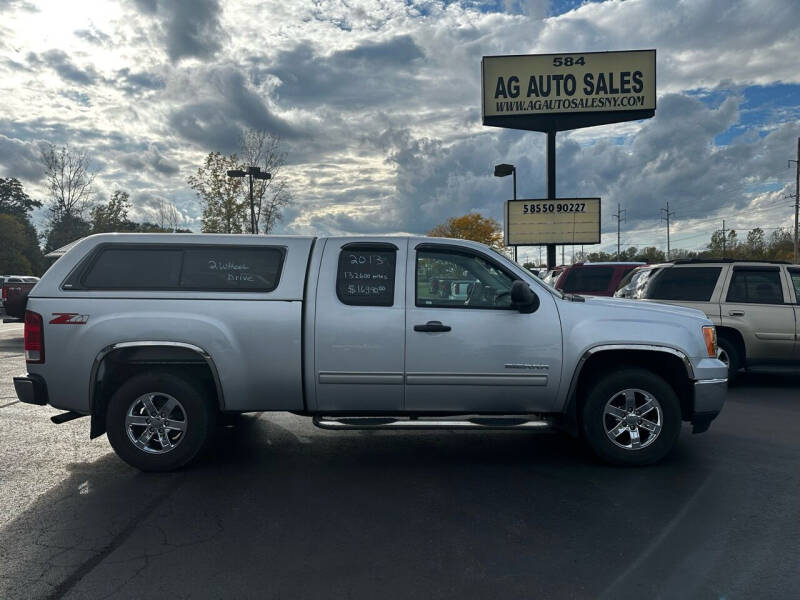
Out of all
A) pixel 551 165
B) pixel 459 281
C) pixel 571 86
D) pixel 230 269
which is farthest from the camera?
pixel 551 165

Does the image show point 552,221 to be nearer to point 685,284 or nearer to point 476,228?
point 685,284

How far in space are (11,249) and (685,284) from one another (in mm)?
65984

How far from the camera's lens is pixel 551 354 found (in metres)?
5.14

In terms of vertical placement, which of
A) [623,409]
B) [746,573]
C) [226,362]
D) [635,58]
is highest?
[635,58]

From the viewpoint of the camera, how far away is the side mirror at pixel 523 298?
16.4 feet

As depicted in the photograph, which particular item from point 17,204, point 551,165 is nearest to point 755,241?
point 551,165

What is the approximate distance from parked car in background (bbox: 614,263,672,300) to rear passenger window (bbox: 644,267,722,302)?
183 millimetres

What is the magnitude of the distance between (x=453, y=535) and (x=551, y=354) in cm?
185

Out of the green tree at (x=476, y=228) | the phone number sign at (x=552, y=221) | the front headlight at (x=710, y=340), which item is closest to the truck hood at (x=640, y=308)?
the front headlight at (x=710, y=340)

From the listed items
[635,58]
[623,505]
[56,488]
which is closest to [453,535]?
[623,505]

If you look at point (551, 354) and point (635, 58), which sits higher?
point (635, 58)

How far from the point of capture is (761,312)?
29.0 ft

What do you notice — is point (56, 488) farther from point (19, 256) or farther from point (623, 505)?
point (19, 256)

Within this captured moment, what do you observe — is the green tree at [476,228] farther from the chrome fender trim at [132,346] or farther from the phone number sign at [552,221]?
the chrome fender trim at [132,346]
